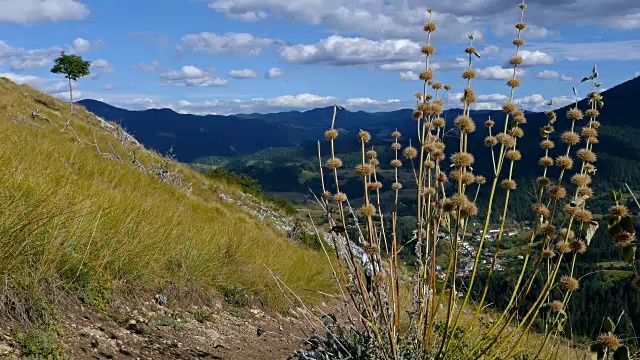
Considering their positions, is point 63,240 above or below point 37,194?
below

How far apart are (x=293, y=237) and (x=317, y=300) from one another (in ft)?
31.3

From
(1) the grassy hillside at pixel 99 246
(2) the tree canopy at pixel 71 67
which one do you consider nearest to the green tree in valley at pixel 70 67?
(2) the tree canopy at pixel 71 67

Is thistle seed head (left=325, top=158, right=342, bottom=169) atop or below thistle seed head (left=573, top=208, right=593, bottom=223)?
atop

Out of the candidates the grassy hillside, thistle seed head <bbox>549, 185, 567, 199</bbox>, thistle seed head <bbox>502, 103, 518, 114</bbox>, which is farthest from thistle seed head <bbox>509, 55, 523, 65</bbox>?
the grassy hillside

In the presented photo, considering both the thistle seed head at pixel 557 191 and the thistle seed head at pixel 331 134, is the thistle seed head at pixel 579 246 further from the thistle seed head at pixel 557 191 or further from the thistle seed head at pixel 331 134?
the thistle seed head at pixel 331 134

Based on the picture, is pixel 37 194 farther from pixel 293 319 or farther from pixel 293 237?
pixel 293 237

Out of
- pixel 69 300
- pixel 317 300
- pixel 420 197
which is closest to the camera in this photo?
pixel 420 197

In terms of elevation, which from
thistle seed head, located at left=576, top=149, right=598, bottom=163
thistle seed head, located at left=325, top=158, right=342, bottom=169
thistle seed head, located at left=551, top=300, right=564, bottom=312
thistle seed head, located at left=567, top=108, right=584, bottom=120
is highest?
thistle seed head, located at left=567, top=108, right=584, bottom=120

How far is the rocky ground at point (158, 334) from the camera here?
3.63 m

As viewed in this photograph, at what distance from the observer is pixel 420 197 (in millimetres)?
3039

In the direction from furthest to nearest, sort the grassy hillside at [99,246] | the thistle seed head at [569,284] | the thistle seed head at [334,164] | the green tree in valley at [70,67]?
the green tree in valley at [70,67] → the grassy hillside at [99,246] → the thistle seed head at [569,284] → the thistle seed head at [334,164]

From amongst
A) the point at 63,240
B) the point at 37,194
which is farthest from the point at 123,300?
the point at 37,194

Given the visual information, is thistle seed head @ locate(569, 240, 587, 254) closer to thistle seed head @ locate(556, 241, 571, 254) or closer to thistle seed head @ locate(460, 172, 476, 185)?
thistle seed head @ locate(556, 241, 571, 254)

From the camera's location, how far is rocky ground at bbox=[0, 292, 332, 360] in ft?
11.9
